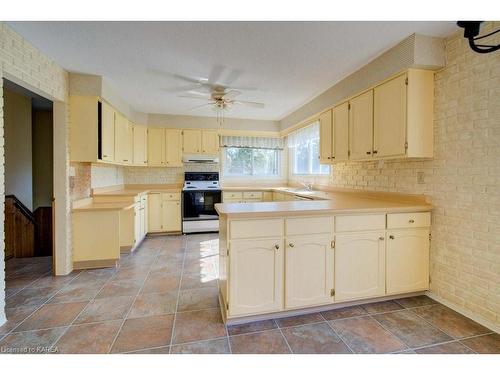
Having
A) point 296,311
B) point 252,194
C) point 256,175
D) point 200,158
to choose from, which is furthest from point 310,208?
point 256,175

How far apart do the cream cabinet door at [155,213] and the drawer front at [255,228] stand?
131 inches

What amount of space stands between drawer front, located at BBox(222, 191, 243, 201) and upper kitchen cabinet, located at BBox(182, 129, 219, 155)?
36.7 inches

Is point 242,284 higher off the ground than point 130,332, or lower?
higher

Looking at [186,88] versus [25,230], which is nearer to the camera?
[186,88]

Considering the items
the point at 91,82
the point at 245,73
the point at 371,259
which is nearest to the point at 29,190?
the point at 91,82

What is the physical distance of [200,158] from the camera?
17.0ft

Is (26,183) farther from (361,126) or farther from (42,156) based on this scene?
(361,126)

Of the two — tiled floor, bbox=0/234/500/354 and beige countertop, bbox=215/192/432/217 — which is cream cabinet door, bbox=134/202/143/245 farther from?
beige countertop, bbox=215/192/432/217

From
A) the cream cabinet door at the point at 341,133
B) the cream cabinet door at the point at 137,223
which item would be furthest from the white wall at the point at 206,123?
the cream cabinet door at the point at 341,133

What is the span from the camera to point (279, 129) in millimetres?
5574

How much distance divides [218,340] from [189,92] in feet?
10.4

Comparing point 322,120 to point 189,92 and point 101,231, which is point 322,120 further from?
point 101,231

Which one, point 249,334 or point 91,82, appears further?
point 91,82

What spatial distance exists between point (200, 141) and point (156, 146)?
882 mm
